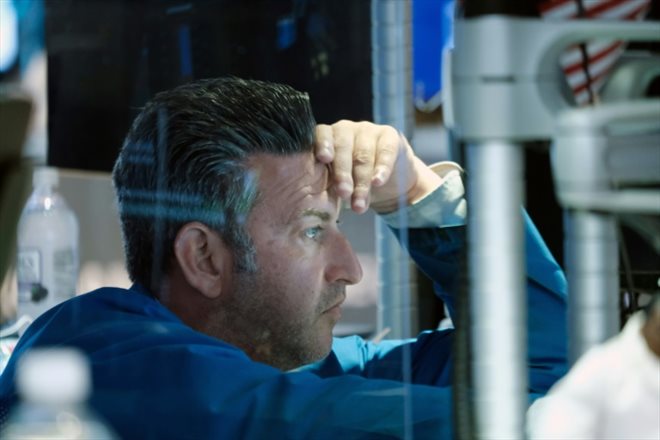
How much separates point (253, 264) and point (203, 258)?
0.06 meters

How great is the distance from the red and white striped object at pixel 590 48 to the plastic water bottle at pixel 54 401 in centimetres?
63

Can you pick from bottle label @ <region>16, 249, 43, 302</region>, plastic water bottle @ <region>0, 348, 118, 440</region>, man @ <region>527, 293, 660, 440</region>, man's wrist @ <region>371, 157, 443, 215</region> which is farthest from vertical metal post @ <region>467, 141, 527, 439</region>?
bottle label @ <region>16, 249, 43, 302</region>

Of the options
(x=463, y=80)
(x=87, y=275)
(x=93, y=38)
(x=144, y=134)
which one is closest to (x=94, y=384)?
(x=87, y=275)

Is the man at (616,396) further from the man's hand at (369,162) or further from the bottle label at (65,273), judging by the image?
the bottle label at (65,273)

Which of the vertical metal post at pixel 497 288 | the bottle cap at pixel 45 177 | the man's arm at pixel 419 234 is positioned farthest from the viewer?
the bottle cap at pixel 45 177

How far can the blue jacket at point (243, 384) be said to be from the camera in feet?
4.38

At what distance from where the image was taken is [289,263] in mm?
1336

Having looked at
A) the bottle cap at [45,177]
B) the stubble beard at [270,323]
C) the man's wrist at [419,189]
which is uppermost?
the bottle cap at [45,177]

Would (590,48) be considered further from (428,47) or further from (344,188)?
(344,188)

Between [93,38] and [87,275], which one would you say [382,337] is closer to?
[87,275]

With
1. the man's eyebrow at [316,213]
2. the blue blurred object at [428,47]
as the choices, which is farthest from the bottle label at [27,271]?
the blue blurred object at [428,47]

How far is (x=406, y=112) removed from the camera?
1.34 meters

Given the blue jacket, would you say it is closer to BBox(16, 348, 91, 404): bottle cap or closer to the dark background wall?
BBox(16, 348, 91, 404): bottle cap

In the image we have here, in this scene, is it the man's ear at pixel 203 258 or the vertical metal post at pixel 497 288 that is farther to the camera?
the man's ear at pixel 203 258
